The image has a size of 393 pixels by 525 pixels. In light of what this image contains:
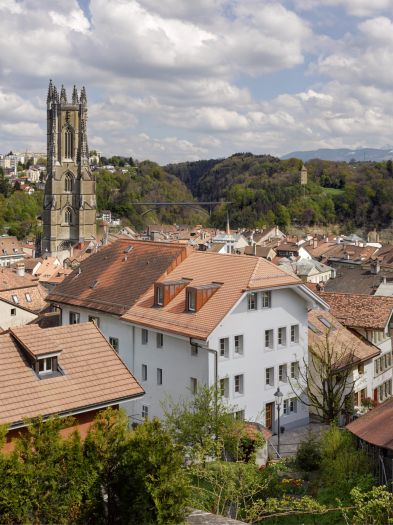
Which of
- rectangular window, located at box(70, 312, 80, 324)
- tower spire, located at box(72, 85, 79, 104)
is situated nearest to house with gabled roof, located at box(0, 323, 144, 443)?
rectangular window, located at box(70, 312, 80, 324)

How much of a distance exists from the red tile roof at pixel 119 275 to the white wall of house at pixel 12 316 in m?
9.68

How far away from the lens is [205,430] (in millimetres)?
22547

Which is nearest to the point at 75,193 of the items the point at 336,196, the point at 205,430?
the point at 336,196

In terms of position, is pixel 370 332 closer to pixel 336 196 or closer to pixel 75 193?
pixel 75 193

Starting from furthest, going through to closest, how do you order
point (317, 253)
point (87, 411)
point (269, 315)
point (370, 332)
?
point (317, 253) < point (370, 332) < point (269, 315) < point (87, 411)

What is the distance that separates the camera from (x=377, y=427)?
1972cm

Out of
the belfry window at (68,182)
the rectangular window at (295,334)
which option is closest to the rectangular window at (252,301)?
the rectangular window at (295,334)

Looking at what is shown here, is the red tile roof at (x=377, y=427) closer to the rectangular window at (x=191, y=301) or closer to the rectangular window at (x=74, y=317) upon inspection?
the rectangular window at (x=191, y=301)

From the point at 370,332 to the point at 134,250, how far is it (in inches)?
519

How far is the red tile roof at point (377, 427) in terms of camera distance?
18656mm

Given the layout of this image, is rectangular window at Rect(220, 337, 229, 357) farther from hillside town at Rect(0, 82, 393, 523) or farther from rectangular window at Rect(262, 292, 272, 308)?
rectangular window at Rect(262, 292, 272, 308)

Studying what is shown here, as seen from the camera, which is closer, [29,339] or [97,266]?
[29,339]

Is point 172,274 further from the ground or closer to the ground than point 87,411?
further from the ground

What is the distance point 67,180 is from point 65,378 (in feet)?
350
